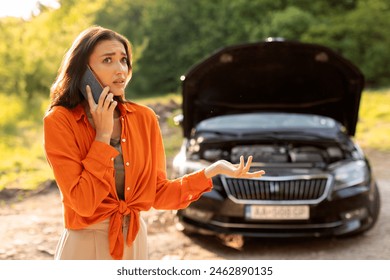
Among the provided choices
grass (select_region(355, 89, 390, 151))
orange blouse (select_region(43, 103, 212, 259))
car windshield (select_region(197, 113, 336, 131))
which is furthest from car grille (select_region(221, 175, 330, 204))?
grass (select_region(355, 89, 390, 151))

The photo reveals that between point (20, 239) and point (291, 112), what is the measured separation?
2822mm

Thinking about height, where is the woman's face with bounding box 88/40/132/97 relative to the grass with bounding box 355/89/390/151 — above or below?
above

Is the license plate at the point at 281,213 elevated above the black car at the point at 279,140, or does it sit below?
below

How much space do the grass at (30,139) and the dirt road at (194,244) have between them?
189 centimetres

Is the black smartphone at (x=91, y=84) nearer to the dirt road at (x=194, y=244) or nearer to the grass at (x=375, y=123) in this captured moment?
the dirt road at (x=194, y=244)

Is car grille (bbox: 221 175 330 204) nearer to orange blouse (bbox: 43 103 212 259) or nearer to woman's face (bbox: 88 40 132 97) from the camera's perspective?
orange blouse (bbox: 43 103 212 259)

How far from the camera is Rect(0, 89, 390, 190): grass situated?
291 inches

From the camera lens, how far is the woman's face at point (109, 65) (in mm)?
1652

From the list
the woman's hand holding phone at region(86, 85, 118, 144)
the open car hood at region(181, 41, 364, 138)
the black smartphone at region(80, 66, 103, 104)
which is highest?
the black smartphone at region(80, 66, 103, 104)

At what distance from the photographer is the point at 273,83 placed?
203 inches

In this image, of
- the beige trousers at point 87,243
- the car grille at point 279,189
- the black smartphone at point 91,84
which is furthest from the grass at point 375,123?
the black smartphone at point 91,84

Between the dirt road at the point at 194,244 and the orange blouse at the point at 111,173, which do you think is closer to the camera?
the orange blouse at the point at 111,173

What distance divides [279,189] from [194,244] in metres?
0.91

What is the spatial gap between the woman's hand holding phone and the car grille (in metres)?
2.72
